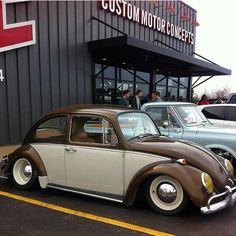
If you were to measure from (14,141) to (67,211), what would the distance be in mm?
Result: 6250

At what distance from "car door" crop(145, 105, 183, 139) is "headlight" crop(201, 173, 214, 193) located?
254 cm

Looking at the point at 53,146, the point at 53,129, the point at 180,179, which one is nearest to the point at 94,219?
the point at 180,179

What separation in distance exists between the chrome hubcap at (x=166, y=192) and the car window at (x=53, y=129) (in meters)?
1.83

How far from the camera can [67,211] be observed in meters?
4.61

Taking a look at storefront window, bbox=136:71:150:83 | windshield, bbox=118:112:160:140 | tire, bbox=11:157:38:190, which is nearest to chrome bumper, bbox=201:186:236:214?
windshield, bbox=118:112:160:140

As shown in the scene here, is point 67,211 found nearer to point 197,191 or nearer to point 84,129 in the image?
point 84,129

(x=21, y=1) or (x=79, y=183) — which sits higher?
(x=21, y=1)

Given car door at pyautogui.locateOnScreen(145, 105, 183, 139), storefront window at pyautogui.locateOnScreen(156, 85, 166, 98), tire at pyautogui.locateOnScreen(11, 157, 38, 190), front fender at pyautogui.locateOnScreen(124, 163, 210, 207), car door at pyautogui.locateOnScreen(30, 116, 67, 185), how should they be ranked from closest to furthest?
front fender at pyautogui.locateOnScreen(124, 163, 210, 207) → car door at pyautogui.locateOnScreen(30, 116, 67, 185) → tire at pyautogui.locateOnScreen(11, 157, 38, 190) → car door at pyautogui.locateOnScreen(145, 105, 183, 139) → storefront window at pyautogui.locateOnScreen(156, 85, 166, 98)

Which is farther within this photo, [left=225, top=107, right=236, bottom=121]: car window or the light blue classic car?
[left=225, top=107, right=236, bottom=121]: car window

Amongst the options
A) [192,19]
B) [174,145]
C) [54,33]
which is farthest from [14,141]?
[192,19]

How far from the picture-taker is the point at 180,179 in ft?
13.8

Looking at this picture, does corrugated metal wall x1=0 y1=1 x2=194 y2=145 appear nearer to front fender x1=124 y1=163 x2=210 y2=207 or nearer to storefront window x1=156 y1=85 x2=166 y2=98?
front fender x1=124 y1=163 x2=210 y2=207

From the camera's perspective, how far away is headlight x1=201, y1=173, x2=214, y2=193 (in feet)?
13.6

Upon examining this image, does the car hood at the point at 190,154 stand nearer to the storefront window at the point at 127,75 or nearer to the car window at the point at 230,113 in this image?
the car window at the point at 230,113
